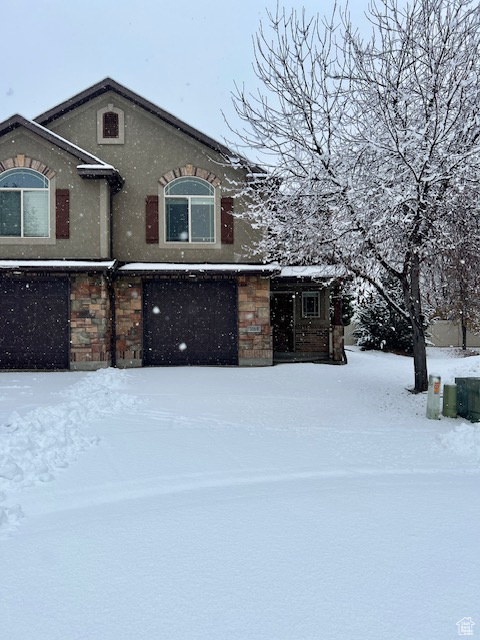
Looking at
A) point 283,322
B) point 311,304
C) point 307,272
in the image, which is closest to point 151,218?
point 307,272

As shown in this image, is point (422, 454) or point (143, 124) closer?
point (422, 454)

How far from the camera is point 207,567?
3.24m

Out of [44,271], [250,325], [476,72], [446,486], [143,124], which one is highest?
[143,124]

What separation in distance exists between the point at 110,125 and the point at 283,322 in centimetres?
929

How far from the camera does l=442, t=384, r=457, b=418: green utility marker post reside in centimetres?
812

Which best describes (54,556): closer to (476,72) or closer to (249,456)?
(249,456)

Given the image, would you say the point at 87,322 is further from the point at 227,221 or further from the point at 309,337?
the point at 309,337

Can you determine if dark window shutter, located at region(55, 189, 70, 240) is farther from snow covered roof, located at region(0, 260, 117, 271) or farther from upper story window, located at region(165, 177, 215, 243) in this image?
upper story window, located at region(165, 177, 215, 243)

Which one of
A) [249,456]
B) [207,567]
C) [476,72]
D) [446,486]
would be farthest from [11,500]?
[476,72]

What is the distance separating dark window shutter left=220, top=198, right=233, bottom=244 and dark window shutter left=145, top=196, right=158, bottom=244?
6.56ft

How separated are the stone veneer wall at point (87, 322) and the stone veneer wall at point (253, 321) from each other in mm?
4026

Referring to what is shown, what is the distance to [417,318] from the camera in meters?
10.2

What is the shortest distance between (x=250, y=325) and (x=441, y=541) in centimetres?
1137

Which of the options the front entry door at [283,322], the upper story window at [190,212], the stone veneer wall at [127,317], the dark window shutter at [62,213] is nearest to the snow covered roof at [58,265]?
the dark window shutter at [62,213]
